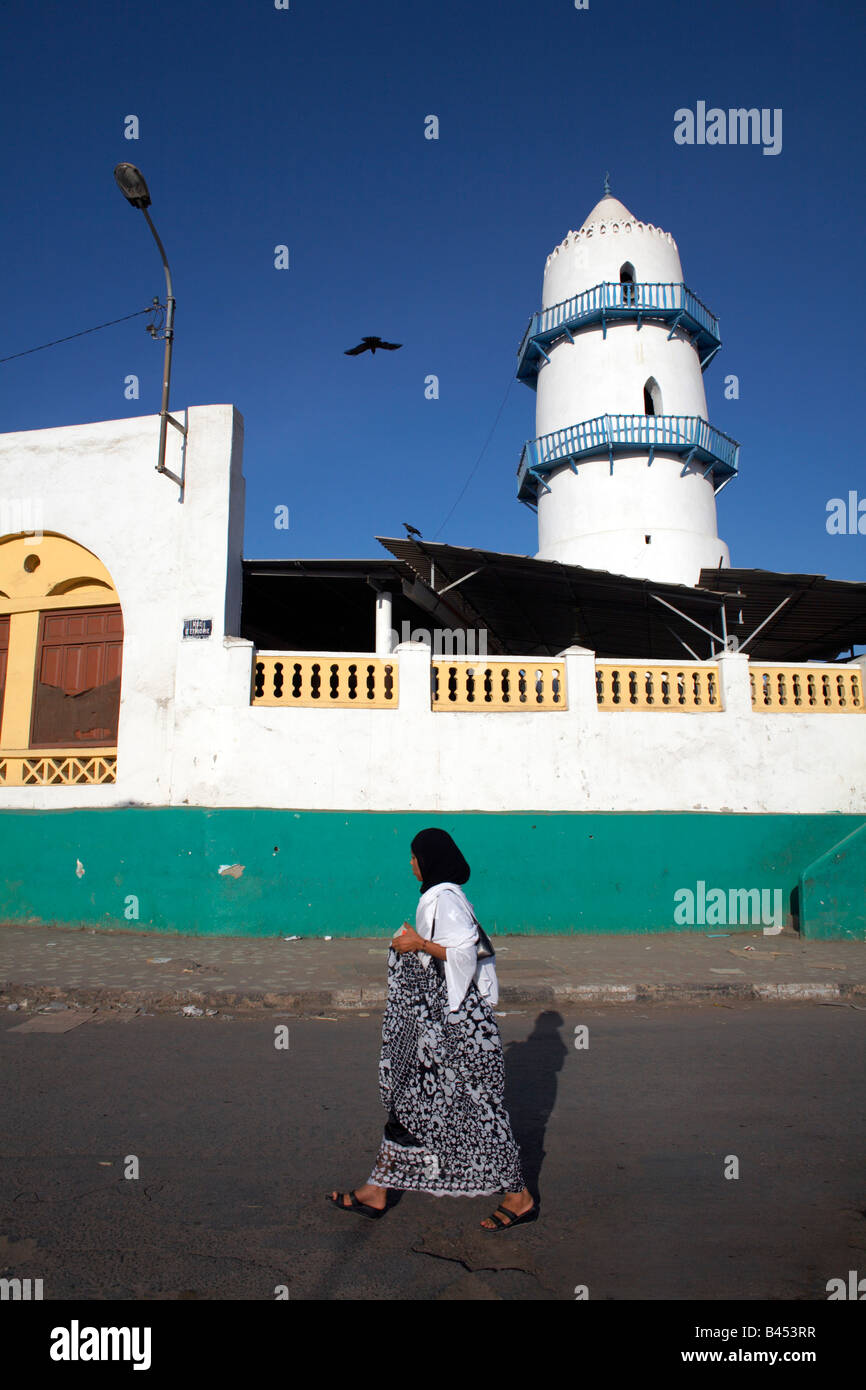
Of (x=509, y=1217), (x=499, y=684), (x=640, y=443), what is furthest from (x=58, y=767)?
(x=640, y=443)

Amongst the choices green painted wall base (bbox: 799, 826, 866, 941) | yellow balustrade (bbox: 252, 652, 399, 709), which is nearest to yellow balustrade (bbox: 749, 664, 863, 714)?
green painted wall base (bbox: 799, 826, 866, 941)

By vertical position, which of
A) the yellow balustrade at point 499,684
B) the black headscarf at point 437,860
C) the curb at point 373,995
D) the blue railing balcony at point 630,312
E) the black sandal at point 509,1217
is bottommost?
the black sandal at point 509,1217

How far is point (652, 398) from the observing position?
20.8m

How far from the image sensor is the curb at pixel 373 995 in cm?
716

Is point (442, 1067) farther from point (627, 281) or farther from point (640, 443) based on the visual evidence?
point (627, 281)

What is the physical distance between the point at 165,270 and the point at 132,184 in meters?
1.14

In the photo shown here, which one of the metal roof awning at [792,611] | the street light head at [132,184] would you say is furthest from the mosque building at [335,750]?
the street light head at [132,184]

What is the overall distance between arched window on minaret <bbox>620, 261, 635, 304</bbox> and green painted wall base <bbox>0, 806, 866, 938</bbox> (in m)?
14.9

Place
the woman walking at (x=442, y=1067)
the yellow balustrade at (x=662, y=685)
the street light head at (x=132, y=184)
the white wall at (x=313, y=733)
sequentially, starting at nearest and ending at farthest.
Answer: the woman walking at (x=442, y=1067) → the street light head at (x=132, y=184) → the white wall at (x=313, y=733) → the yellow balustrade at (x=662, y=685)

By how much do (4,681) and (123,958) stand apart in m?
4.76

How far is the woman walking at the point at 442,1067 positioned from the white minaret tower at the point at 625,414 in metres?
16.8

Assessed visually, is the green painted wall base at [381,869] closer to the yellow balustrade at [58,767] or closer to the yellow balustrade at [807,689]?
the yellow balustrade at [58,767]

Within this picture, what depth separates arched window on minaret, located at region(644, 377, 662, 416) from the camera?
20500mm

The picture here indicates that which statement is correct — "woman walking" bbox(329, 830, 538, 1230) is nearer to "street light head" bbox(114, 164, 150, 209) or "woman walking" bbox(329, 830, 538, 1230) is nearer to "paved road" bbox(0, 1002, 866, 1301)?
"paved road" bbox(0, 1002, 866, 1301)
